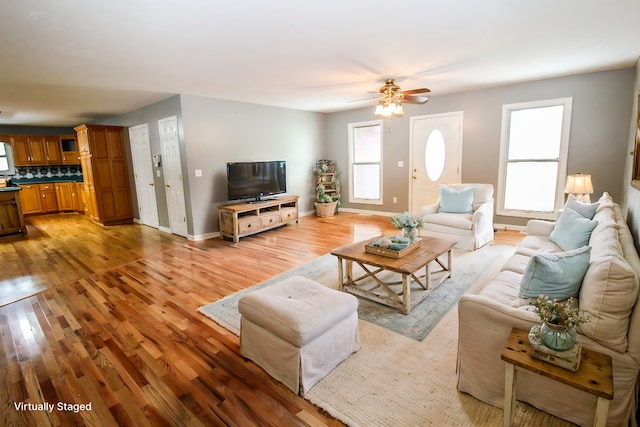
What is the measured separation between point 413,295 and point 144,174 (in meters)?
6.06

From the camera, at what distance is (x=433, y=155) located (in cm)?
610

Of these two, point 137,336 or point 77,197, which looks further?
point 77,197

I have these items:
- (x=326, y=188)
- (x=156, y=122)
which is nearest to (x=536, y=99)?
(x=326, y=188)

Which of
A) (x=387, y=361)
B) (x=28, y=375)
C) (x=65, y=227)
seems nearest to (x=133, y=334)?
(x=28, y=375)

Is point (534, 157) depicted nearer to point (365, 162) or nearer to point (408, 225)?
point (365, 162)

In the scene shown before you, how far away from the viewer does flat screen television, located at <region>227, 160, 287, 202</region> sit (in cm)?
546

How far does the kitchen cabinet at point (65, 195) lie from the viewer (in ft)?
29.1

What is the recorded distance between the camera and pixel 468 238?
430cm

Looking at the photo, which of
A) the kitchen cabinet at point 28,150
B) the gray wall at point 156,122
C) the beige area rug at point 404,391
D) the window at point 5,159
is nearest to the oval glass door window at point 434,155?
the beige area rug at point 404,391

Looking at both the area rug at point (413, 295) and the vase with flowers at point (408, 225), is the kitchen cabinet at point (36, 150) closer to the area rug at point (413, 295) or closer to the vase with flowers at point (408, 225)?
the area rug at point (413, 295)

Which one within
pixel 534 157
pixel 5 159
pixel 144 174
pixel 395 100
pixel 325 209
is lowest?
pixel 325 209

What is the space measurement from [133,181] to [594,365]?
26.5 feet

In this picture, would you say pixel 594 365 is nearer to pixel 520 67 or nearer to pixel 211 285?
pixel 211 285

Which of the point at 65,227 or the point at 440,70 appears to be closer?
the point at 440,70
